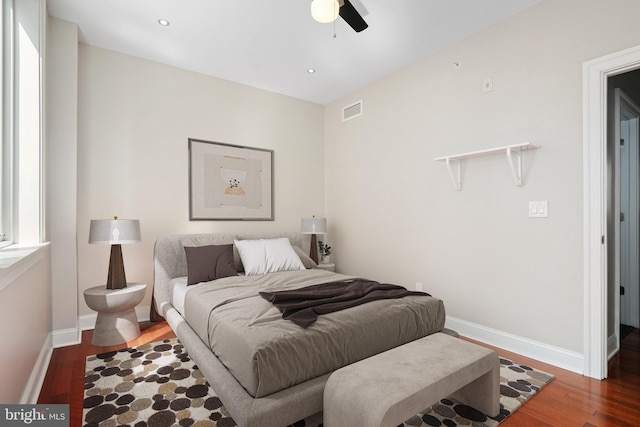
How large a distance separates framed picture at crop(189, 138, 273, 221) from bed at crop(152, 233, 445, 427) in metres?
1.27

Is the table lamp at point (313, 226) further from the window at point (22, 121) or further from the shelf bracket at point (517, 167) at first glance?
the window at point (22, 121)

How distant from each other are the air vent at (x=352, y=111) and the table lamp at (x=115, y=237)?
3021 mm

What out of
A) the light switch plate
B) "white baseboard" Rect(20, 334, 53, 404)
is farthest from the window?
the light switch plate

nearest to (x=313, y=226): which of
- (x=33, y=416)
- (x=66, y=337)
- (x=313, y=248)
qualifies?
(x=313, y=248)

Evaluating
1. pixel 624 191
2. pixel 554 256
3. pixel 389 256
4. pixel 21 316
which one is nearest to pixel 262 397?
pixel 21 316

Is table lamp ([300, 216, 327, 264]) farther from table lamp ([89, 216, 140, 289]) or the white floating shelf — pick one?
table lamp ([89, 216, 140, 289])

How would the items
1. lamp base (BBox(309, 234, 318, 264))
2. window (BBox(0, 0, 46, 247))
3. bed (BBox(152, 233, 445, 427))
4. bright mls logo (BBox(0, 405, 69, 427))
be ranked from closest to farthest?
bright mls logo (BBox(0, 405, 69, 427)), bed (BBox(152, 233, 445, 427)), window (BBox(0, 0, 46, 247)), lamp base (BBox(309, 234, 318, 264))

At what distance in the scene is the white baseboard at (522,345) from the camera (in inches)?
97.0

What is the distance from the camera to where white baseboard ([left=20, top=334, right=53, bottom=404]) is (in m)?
1.88

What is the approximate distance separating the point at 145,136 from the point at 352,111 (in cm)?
264

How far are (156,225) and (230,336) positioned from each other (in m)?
2.29

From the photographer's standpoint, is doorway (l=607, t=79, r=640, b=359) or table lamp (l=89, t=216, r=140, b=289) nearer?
table lamp (l=89, t=216, r=140, b=289)

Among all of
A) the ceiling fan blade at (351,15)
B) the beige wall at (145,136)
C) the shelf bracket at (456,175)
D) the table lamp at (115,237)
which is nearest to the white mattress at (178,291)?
the table lamp at (115,237)

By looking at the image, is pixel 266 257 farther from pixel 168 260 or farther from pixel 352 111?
pixel 352 111
